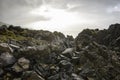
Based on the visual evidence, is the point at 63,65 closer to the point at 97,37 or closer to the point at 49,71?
the point at 49,71

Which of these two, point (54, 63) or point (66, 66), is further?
point (54, 63)

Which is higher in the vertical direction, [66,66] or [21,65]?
[21,65]

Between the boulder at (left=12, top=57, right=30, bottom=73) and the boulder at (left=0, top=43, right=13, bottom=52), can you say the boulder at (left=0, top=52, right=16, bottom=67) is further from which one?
the boulder at (left=12, top=57, right=30, bottom=73)

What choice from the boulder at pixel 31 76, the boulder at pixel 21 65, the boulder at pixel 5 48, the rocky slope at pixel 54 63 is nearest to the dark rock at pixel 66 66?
the rocky slope at pixel 54 63

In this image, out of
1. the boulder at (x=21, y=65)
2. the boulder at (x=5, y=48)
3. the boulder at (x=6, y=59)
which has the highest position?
the boulder at (x=5, y=48)

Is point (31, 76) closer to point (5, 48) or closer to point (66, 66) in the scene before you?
point (66, 66)

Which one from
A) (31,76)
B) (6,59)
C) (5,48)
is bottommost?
(31,76)

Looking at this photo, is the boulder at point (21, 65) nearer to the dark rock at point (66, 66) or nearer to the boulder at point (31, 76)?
the boulder at point (31, 76)

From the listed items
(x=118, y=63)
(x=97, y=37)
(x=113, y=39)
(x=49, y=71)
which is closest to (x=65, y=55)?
(x=49, y=71)

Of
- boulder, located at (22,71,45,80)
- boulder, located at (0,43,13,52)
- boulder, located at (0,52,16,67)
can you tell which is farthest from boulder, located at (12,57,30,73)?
boulder, located at (0,43,13,52)

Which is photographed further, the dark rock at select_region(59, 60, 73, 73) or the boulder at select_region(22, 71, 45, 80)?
the dark rock at select_region(59, 60, 73, 73)

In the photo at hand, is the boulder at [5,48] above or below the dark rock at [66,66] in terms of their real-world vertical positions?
above

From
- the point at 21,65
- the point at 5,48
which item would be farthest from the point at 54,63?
the point at 5,48

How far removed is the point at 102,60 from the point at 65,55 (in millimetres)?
10247
